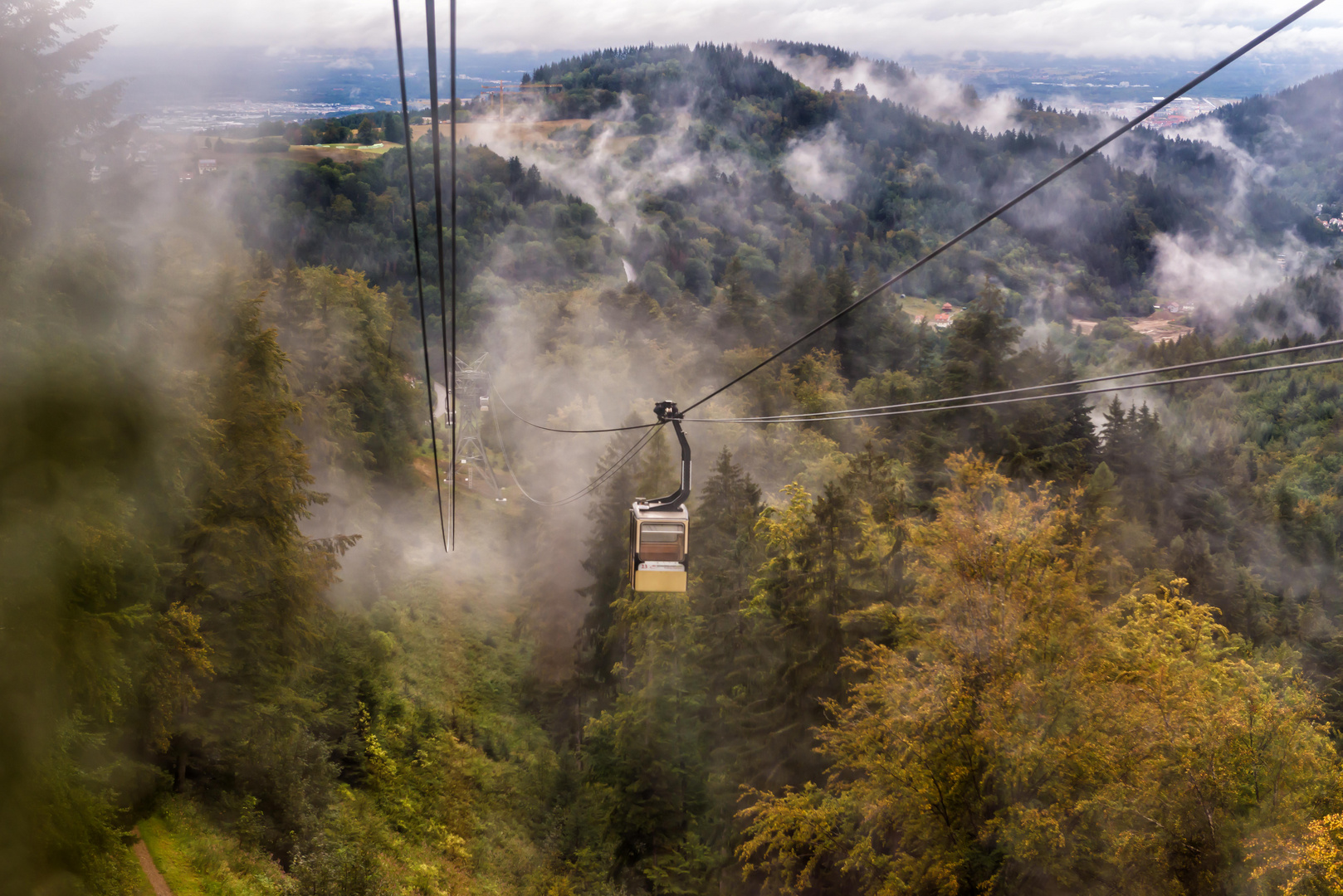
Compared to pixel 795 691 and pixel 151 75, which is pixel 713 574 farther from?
pixel 151 75

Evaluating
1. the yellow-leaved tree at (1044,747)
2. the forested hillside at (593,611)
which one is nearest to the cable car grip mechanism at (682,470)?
the forested hillside at (593,611)

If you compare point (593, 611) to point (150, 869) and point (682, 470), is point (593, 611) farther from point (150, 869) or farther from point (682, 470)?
point (682, 470)

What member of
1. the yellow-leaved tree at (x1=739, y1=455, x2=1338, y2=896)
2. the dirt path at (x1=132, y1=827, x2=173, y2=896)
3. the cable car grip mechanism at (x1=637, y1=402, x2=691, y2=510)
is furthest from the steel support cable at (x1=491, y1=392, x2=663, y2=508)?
the dirt path at (x1=132, y1=827, x2=173, y2=896)

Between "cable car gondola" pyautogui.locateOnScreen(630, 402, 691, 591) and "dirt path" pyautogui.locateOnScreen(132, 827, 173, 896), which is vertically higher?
"cable car gondola" pyautogui.locateOnScreen(630, 402, 691, 591)

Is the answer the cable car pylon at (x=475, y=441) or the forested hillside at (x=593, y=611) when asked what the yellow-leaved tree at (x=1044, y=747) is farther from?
the cable car pylon at (x=475, y=441)

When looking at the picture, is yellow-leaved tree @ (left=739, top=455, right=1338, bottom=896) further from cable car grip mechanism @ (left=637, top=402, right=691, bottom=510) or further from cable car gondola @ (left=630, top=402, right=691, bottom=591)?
cable car grip mechanism @ (left=637, top=402, right=691, bottom=510)

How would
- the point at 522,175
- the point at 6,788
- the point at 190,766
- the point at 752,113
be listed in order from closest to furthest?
the point at 6,788 → the point at 190,766 → the point at 522,175 → the point at 752,113

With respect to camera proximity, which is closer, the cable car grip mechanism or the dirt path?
the cable car grip mechanism

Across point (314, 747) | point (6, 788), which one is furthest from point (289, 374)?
point (6, 788)
